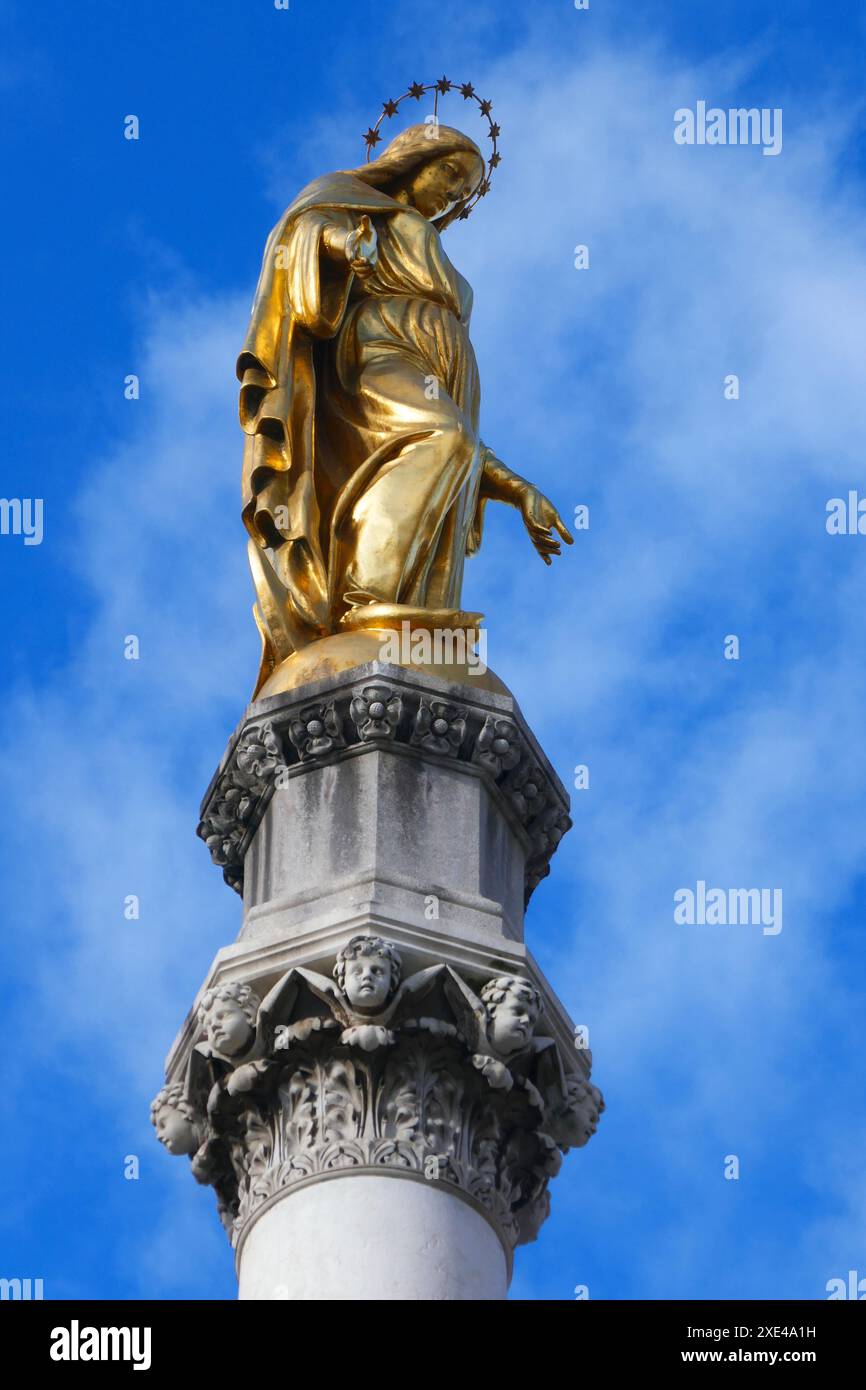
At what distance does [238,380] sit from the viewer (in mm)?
21906

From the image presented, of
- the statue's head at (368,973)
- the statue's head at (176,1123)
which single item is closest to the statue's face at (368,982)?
the statue's head at (368,973)

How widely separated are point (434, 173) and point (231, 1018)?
768 cm

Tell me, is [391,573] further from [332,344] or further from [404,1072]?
[404,1072]

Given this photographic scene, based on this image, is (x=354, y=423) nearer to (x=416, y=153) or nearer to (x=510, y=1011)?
(x=416, y=153)

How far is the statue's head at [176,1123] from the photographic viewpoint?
19.0m

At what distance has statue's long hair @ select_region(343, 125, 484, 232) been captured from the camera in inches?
929

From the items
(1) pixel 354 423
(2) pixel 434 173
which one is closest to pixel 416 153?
(2) pixel 434 173

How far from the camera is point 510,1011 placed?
18375 mm

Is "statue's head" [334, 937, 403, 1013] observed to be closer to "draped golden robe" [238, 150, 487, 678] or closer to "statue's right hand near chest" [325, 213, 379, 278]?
"draped golden robe" [238, 150, 487, 678]

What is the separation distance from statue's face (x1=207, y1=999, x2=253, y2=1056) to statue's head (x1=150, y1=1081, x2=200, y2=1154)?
0.66 metres

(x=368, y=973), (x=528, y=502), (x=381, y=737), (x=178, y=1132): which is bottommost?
(x=178, y=1132)
